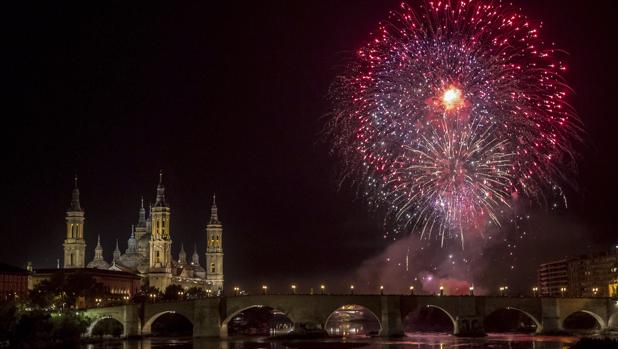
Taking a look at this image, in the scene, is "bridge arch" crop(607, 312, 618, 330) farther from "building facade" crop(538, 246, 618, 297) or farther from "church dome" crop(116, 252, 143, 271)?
"church dome" crop(116, 252, 143, 271)

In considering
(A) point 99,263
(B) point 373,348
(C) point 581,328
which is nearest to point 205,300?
(B) point 373,348

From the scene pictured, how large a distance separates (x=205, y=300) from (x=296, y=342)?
1068 centimetres

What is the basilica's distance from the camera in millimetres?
133125

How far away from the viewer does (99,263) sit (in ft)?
493

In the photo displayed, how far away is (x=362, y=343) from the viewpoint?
71.5 metres

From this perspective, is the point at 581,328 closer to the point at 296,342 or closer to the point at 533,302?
the point at 533,302

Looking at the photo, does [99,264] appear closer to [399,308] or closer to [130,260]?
[130,260]

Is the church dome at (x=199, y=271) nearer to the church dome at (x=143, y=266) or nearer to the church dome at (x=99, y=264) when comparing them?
the church dome at (x=143, y=266)

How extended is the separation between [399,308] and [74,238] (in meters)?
69.5

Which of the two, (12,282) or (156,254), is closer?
→ (12,282)

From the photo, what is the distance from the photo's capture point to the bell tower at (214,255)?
155 meters

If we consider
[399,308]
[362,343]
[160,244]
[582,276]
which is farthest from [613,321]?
[160,244]

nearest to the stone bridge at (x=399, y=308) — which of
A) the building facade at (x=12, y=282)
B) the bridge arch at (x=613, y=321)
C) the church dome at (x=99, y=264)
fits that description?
the bridge arch at (x=613, y=321)

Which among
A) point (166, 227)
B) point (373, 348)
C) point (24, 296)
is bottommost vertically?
point (373, 348)
